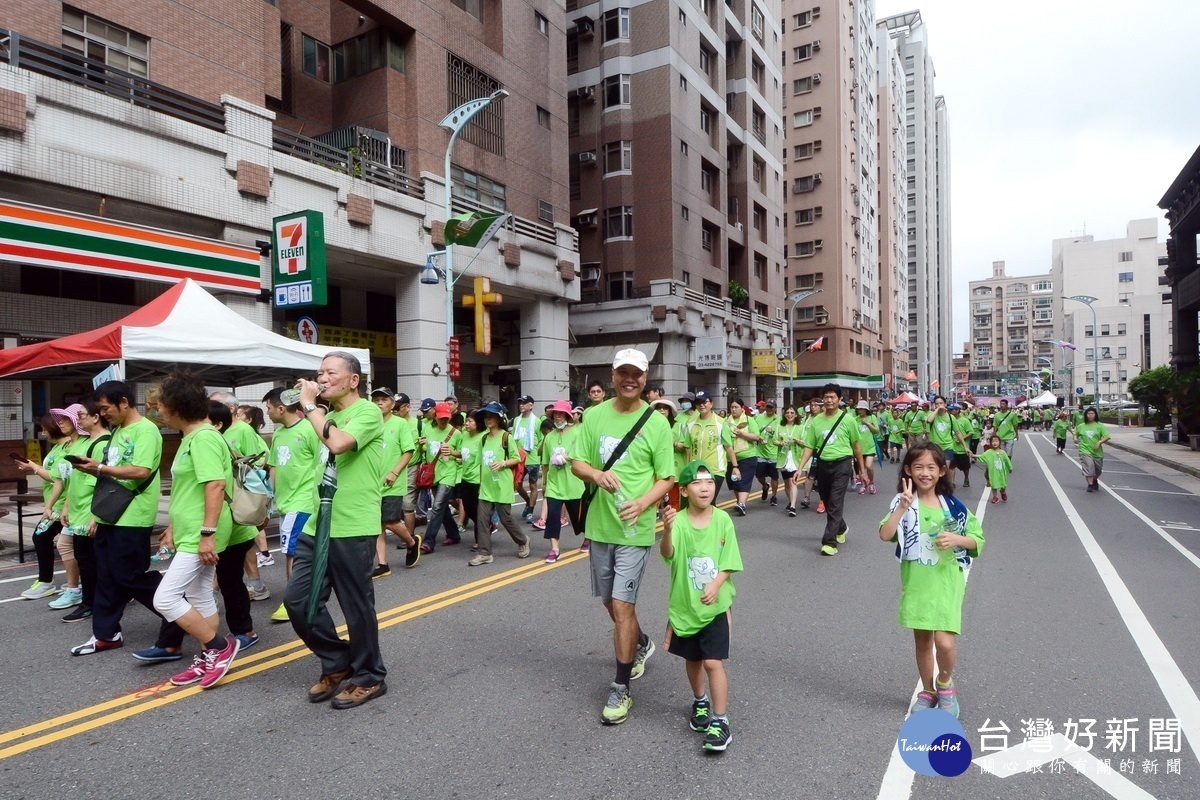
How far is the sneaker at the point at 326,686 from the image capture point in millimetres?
4164

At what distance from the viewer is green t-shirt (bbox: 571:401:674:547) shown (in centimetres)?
407

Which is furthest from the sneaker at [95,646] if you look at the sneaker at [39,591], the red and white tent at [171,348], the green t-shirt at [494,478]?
the red and white tent at [171,348]

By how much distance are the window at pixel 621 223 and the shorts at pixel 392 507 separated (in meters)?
27.1

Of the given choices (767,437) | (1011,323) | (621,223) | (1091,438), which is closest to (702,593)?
(767,437)

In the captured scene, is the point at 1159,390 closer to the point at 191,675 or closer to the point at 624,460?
the point at 624,460

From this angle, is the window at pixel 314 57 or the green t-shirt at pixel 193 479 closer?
the green t-shirt at pixel 193 479

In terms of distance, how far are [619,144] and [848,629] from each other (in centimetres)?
3127

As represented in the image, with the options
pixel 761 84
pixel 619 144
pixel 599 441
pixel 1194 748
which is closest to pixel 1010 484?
pixel 1194 748

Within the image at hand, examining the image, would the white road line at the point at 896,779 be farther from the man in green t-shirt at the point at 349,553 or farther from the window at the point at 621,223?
the window at the point at 621,223

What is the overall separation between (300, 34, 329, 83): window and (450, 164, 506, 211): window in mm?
4473

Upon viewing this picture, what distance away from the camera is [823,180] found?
185 feet

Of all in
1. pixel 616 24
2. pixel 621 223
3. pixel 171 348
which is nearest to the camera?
pixel 171 348

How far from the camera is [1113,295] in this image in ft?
299

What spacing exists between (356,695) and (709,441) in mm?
6362
